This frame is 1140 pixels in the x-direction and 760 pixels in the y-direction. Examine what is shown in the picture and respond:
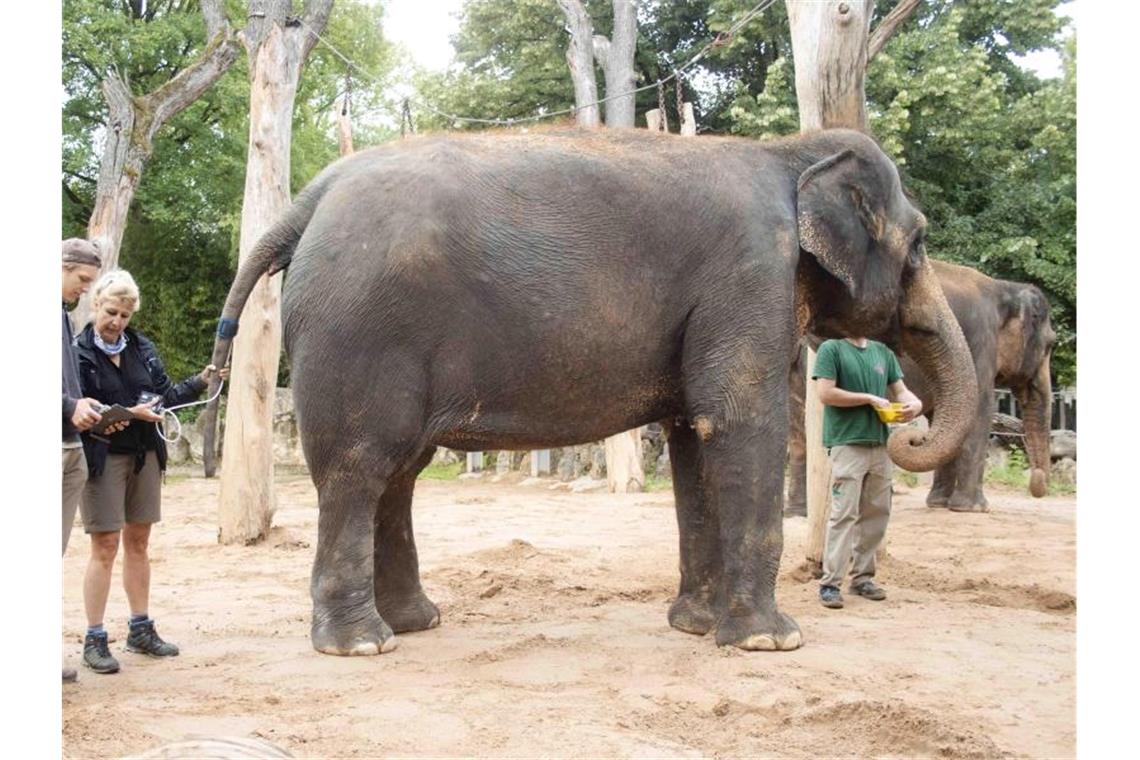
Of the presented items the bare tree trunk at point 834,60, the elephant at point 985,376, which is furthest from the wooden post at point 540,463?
the bare tree trunk at point 834,60

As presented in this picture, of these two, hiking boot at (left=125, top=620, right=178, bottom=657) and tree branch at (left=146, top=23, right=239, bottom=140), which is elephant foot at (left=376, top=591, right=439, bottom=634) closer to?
hiking boot at (left=125, top=620, right=178, bottom=657)

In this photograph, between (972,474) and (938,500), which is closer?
(972,474)

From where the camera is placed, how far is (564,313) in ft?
17.1

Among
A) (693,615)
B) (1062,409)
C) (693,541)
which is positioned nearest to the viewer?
(693,615)

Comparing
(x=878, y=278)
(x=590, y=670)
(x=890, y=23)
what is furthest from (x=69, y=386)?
(x=890, y=23)

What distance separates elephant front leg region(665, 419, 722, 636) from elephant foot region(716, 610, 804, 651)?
16.3 inches

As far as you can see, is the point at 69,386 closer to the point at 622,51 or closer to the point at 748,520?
the point at 748,520

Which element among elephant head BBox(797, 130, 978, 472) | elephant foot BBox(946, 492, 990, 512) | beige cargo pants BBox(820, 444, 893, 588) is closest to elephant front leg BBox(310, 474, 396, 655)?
elephant head BBox(797, 130, 978, 472)

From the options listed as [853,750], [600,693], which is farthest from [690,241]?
[853,750]

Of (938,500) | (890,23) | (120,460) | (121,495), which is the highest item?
(890,23)

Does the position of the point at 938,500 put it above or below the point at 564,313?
below

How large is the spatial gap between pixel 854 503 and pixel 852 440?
1.17ft

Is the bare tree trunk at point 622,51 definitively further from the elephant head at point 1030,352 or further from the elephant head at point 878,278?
the elephant head at point 878,278

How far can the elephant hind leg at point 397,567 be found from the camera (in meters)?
5.79
